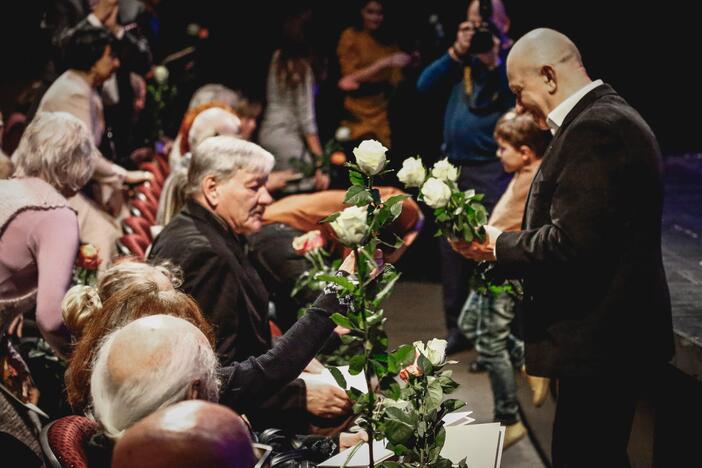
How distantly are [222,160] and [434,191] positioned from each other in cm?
76

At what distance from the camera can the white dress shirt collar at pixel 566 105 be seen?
2446 millimetres

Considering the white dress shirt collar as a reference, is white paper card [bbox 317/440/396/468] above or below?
below

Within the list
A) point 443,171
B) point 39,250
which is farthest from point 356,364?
point 39,250

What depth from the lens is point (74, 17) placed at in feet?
18.0

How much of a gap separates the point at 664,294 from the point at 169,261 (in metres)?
1.38

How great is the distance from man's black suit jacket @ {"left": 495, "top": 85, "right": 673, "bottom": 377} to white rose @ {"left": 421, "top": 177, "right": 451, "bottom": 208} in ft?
0.82

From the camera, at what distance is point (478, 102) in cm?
486

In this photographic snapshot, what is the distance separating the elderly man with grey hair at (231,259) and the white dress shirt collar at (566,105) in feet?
2.94

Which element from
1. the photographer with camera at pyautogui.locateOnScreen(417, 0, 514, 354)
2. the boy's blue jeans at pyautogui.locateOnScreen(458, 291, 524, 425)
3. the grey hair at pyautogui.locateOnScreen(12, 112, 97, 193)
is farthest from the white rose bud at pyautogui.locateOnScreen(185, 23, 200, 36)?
the grey hair at pyautogui.locateOnScreen(12, 112, 97, 193)

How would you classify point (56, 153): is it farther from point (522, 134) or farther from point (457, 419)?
point (522, 134)

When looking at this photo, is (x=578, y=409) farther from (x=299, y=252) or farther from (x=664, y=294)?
(x=299, y=252)

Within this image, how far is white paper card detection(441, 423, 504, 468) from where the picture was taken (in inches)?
72.6

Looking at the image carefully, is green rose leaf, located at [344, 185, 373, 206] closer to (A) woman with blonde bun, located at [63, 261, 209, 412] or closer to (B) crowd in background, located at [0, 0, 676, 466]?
(B) crowd in background, located at [0, 0, 676, 466]

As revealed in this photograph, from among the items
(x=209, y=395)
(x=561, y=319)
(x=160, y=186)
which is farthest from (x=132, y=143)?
(x=209, y=395)
